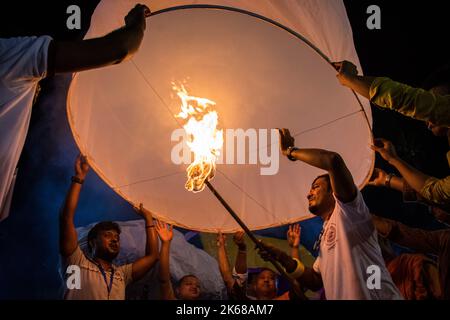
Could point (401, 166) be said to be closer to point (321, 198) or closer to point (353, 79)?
point (321, 198)

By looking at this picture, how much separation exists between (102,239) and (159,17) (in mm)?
1455

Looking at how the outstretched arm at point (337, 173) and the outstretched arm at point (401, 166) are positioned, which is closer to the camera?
the outstretched arm at point (337, 173)

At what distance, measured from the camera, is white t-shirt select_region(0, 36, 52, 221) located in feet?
5.49

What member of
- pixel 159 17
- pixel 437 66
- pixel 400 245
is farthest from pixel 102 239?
pixel 437 66

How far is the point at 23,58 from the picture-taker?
5.47 ft

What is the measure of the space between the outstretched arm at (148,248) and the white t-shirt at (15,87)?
1410 mm

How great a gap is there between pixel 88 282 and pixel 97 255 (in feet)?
0.77

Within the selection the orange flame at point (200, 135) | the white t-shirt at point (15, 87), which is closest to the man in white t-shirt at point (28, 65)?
the white t-shirt at point (15, 87)

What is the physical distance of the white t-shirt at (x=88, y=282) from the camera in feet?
9.09

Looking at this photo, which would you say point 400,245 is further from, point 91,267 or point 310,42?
point 91,267

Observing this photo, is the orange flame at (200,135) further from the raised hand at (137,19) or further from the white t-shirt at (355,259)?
the raised hand at (137,19)

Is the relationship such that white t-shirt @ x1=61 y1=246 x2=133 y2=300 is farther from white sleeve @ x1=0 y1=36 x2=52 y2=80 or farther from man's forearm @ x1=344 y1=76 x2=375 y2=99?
man's forearm @ x1=344 y1=76 x2=375 y2=99

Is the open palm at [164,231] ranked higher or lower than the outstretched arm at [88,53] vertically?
lower

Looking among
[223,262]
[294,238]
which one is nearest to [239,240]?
[223,262]
